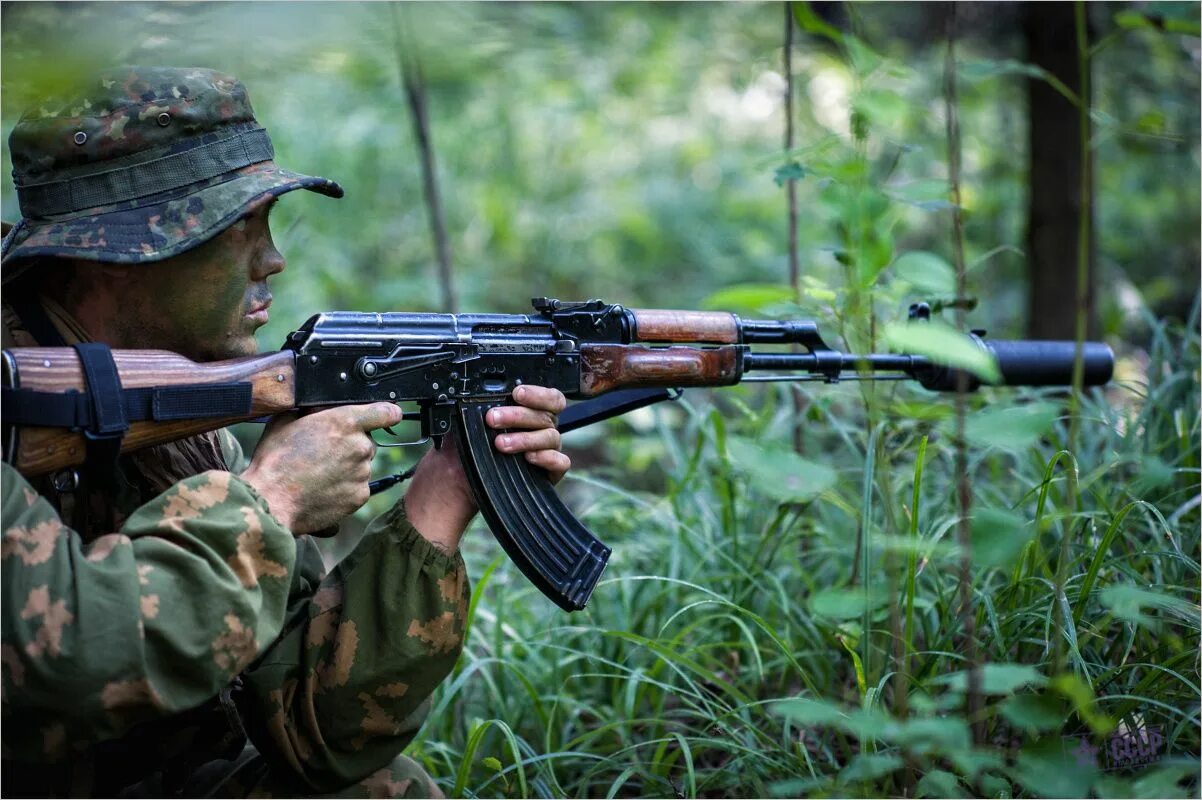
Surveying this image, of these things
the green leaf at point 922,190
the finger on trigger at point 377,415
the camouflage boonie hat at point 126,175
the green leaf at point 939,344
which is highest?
the camouflage boonie hat at point 126,175

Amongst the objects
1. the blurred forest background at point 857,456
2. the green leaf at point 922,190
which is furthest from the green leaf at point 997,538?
the green leaf at point 922,190

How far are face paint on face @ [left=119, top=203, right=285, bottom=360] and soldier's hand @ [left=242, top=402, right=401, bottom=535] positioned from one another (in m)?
0.23

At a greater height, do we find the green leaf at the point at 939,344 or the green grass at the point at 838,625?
the green leaf at the point at 939,344

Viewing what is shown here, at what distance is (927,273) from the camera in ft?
6.81

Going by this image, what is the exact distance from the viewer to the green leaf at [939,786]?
1.88 meters

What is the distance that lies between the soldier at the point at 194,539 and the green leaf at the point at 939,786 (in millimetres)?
1053

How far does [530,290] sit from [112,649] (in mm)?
6761

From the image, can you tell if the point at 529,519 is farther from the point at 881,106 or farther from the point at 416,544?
the point at 881,106

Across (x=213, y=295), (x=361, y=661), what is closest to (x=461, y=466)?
(x=361, y=661)

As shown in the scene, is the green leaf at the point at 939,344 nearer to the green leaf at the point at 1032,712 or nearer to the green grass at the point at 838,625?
the green grass at the point at 838,625

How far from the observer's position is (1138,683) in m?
2.38

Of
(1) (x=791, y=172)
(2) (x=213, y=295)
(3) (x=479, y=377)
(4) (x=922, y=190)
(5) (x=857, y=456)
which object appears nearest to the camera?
(4) (x=922, y=190)

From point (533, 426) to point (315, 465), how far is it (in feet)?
1.85

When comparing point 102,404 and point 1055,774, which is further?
point 102,404
